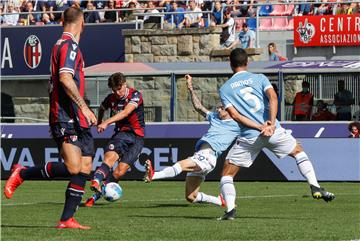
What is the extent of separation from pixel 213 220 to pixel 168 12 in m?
20.1

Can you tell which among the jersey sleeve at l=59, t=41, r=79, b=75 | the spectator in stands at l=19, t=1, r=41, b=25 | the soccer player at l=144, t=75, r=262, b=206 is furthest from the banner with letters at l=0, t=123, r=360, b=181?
the jersey sleeve at l=59, t=41, r=79, b=75

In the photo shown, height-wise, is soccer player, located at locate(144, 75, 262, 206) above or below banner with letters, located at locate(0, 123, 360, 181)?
above

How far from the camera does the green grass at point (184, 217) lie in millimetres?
11359

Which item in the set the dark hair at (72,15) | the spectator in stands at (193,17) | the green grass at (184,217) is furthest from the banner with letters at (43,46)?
the dark hair at (72,15)

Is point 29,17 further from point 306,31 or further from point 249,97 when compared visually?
point 249,97

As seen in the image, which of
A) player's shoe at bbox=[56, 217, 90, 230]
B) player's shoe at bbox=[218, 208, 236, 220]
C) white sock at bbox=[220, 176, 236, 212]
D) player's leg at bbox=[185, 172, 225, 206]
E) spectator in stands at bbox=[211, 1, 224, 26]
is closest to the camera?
player's shoe at bbox=[56, 217, 90, 230]

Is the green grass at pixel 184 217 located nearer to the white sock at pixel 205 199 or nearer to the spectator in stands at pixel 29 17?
the white sock at pixel 205 199

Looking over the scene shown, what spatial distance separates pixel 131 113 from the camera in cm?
1728

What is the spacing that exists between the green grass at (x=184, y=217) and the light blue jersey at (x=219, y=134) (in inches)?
34.3

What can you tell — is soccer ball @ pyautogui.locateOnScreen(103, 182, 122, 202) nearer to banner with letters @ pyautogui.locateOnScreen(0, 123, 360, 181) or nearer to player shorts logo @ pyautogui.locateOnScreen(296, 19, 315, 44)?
banner with letters @ pyautogui.locateOnScreen(0, 123, 360, 181)

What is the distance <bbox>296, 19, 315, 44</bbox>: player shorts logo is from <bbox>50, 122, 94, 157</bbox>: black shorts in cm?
1979

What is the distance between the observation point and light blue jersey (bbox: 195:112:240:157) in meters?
15.7

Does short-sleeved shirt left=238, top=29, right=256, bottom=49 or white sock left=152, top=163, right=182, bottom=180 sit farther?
short-sleeved shirt left=238, top=29, right=256, bottom=49

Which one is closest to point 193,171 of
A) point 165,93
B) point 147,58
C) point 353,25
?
point 165,93
